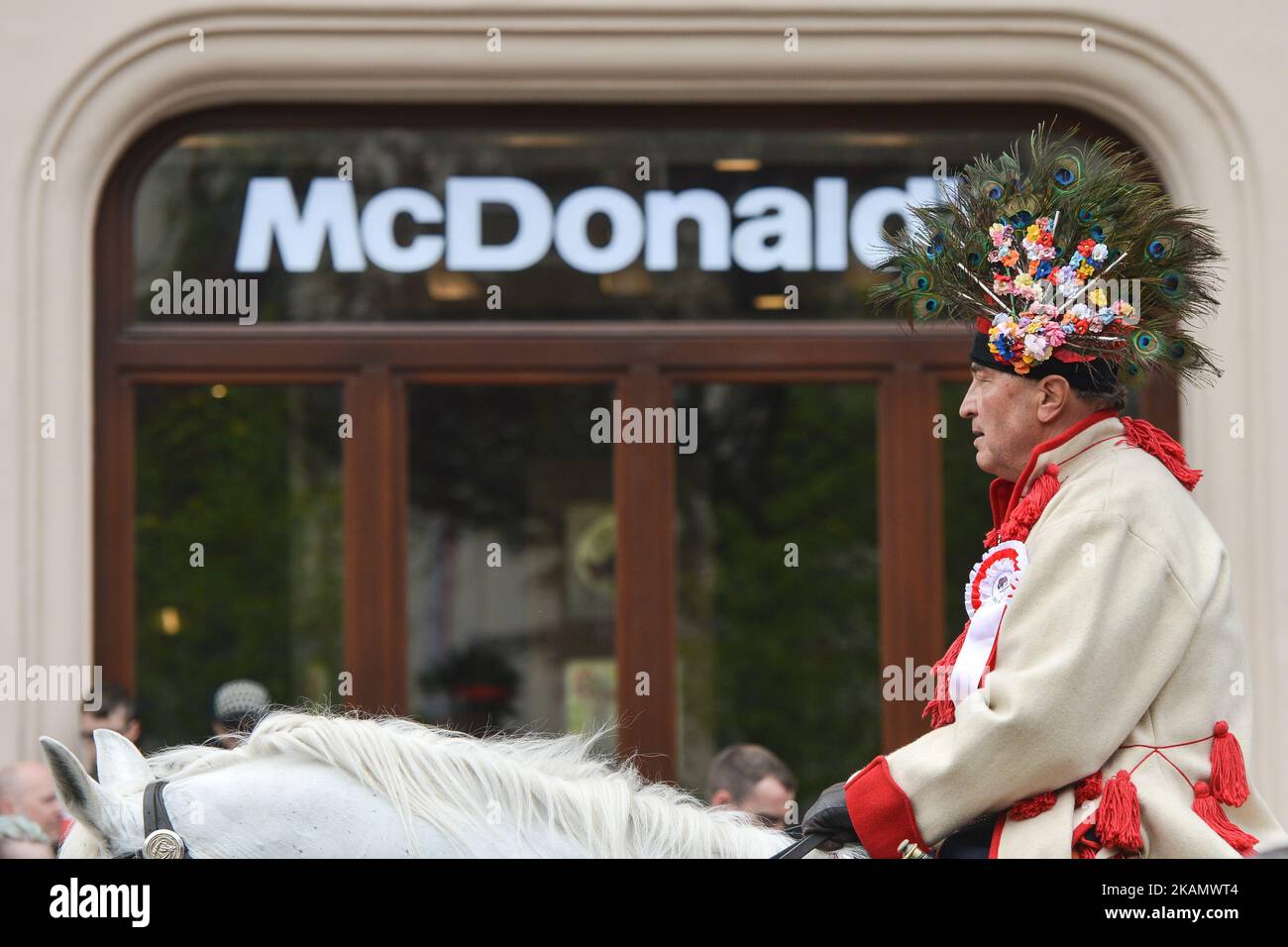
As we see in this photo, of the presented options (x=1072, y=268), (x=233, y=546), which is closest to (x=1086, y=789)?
(x=1072, y=268)

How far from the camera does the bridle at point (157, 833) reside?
217 centimetres

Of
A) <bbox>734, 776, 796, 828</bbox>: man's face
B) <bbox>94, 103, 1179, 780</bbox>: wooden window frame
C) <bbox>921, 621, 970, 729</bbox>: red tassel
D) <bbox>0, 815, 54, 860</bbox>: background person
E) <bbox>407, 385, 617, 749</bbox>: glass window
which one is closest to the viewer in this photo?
<bbox>921, 621, 970, 729</bbox>: red tassel

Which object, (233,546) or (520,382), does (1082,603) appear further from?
(233,546)

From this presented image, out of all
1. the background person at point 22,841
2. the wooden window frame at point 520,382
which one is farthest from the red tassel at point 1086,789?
the wooden window frame at point 520,382

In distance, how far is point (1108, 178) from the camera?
289cm

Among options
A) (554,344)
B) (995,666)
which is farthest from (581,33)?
(995,666)

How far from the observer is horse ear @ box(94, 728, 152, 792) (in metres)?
2.37

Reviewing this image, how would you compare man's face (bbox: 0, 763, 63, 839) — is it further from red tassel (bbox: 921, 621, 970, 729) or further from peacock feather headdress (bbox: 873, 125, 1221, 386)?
peacock feather headdress (bbox: 873, 125, 1221, 386)

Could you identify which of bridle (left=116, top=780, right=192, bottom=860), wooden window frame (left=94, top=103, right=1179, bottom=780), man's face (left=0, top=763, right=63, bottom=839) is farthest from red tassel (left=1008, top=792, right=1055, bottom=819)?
wooden window frame (left=94, top=103, right=1179, bottom=780)

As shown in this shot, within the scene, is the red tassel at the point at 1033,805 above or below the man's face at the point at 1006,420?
below

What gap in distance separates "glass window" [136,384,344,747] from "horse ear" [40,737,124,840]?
4.79m

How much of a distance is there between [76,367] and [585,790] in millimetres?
4883

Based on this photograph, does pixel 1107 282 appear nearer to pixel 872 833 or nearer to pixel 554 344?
pixel 872 833

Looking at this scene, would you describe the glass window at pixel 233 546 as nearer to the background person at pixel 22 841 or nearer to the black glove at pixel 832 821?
the background person at pixel 22 841
